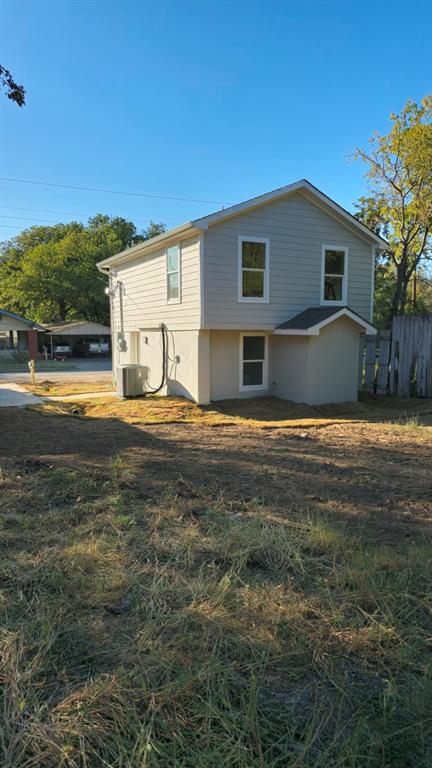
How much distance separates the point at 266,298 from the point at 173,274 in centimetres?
252

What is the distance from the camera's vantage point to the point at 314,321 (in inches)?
447

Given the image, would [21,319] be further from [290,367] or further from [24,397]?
[290,367]

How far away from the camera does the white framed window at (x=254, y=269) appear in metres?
11.4

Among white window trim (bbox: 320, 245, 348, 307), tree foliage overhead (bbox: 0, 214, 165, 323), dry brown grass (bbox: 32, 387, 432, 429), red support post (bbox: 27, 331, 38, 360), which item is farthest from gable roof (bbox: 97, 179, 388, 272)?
tree foliage overhead (bbox: 0, 214, 165, 323)

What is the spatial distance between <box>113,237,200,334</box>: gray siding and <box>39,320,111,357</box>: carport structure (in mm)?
26353

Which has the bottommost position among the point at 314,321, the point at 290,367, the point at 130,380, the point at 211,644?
the point at 211,644

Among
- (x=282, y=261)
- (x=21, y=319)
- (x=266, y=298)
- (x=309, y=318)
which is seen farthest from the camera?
(x=21, y=319)

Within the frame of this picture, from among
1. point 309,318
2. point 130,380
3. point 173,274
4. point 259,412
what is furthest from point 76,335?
point 259,412

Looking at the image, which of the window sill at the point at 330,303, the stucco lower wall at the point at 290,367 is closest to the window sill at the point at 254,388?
the stucco lower wall at the point at 290,367

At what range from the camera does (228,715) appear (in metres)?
1.90

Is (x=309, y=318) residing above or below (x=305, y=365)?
above

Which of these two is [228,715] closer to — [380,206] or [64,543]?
[64,543]

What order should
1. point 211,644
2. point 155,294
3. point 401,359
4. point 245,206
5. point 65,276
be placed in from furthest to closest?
point 65,276
point 155,294
point 401,359
point 245,206
point 211,644

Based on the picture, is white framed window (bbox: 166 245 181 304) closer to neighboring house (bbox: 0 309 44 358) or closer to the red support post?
neighboring house (bbox: 0 309 44 358)
